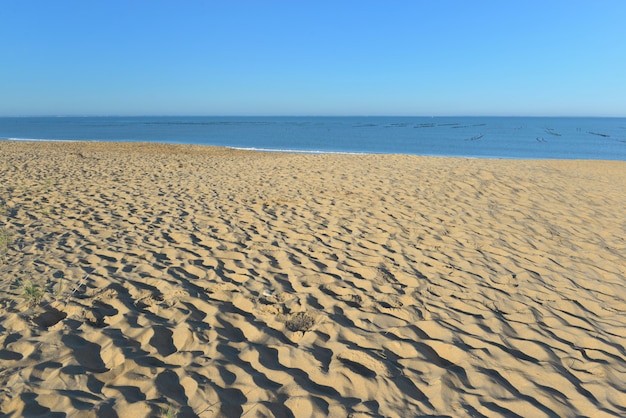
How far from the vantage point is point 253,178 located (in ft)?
36.2

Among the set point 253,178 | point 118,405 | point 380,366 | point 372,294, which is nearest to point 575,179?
point 253,178

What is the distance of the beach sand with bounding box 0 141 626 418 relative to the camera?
8.38 feet

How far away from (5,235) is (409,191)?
7.17 meters

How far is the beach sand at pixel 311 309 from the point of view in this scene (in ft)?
8.38

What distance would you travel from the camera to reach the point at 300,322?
3.42 meters

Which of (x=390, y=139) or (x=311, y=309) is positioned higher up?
(x=311, y=309)

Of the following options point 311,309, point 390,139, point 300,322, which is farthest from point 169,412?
point 390,139

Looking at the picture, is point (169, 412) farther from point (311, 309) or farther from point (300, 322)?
point (311, 309)

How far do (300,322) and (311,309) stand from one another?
233 mm

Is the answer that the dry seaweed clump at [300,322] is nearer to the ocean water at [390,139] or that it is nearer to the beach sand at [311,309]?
the beach sand at [311,309]

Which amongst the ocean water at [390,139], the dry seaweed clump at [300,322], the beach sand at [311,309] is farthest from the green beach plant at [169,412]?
the ocean water at [390,139]

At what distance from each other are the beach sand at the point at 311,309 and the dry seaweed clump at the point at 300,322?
3cm

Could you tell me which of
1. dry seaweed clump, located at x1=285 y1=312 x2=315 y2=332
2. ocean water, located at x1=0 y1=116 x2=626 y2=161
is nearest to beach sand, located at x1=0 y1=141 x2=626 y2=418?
dry seaweed clump, located at x1=285 y1=312 x2=315 y2=332

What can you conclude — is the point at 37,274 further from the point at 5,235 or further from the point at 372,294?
the point at 372,294
